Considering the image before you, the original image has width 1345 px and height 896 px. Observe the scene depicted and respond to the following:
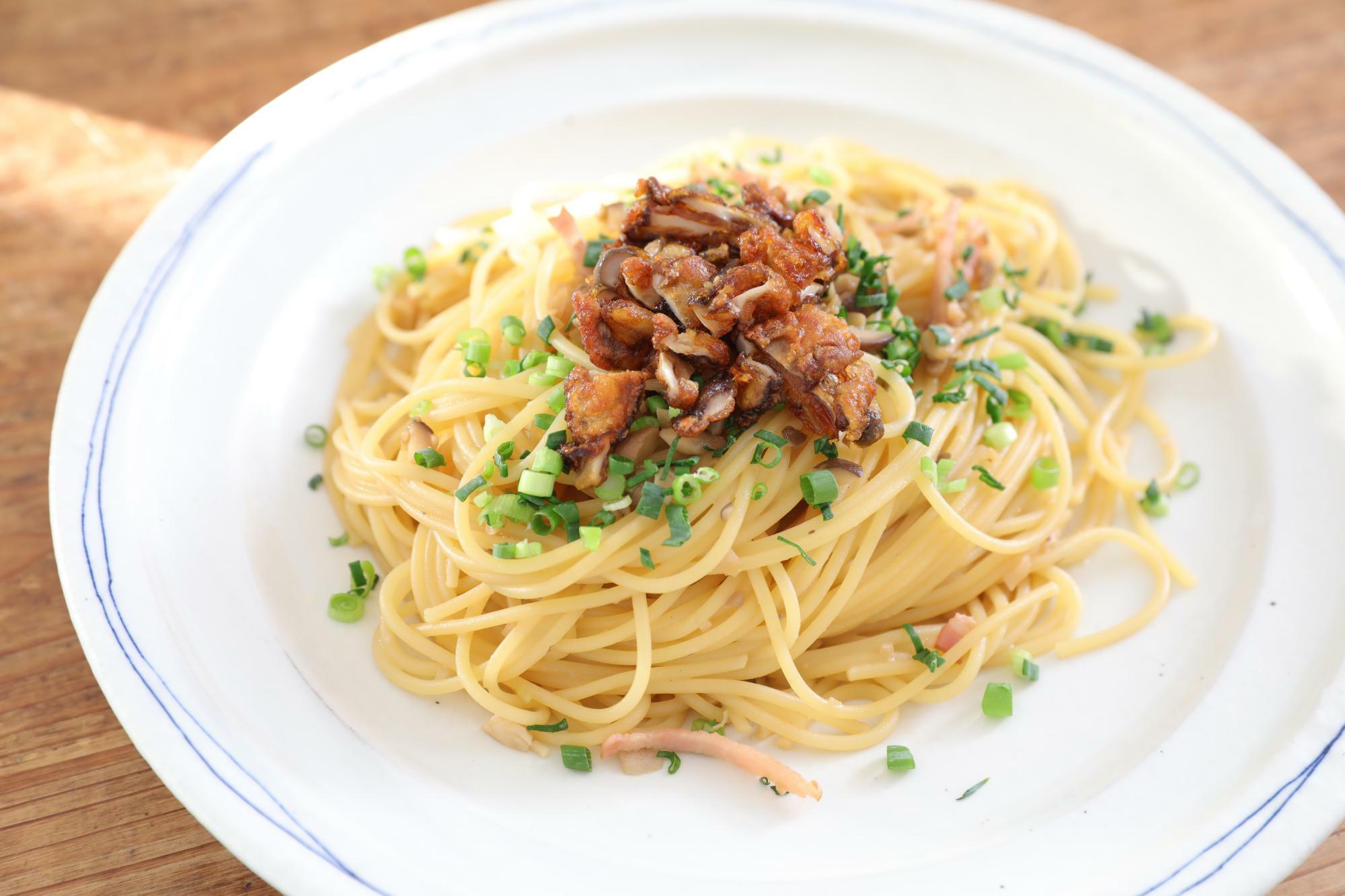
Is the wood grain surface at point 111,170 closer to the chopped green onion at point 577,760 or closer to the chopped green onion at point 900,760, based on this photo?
the chopped green onion at point 577,760

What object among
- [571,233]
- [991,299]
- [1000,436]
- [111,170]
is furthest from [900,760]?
[111,170]

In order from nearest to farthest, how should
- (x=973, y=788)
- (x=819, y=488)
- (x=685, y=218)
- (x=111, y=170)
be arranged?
(x=973, y=788)
(x=819, y=488)
(x=685, y=218)
(x=111, y=170)

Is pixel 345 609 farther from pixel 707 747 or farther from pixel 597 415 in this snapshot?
pixel 707 747

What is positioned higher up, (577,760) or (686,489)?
(686,489)

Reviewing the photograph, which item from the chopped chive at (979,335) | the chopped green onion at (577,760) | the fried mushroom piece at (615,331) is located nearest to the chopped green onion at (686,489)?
the fried mushroom piece at (615,331)

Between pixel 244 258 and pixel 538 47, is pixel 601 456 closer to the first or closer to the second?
pixel 244 258

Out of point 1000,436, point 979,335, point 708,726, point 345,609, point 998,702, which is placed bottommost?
point 345,609

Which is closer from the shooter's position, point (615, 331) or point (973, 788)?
point (973, 788)

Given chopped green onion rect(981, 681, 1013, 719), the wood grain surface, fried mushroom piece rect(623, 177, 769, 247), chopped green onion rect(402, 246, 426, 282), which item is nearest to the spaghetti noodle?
chopped green onion rect(981, 681, 1013, 719)
